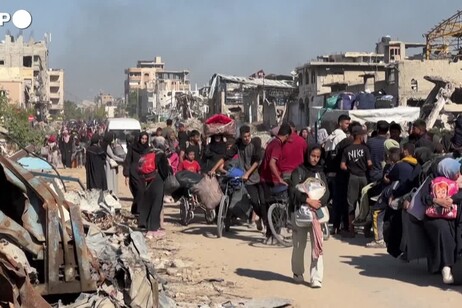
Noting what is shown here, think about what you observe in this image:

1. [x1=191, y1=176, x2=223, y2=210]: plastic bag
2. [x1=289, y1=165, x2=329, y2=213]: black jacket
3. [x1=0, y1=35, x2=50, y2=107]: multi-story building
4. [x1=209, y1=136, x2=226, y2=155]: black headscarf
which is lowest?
[x1=191, y1=176, x2=223, y2=210]: plastic bag

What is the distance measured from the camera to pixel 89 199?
13.8 m

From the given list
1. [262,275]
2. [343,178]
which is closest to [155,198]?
[343,178]

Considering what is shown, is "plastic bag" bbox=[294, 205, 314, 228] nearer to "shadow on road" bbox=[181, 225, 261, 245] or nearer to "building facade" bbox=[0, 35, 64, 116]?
"shadow on road" bbox=[181, 225, 261, 245]

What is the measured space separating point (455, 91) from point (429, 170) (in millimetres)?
31093

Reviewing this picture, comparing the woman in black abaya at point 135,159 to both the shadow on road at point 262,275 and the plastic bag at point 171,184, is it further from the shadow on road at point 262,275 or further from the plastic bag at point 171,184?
the shadow on road at point 262,275

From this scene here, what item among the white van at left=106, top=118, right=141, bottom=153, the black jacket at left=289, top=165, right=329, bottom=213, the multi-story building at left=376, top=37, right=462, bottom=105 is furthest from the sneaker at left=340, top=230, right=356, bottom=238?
the multi-story building at left=376, top=37, right=462, bottom=105

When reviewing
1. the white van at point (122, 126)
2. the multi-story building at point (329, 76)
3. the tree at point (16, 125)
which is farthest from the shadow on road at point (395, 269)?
the multi-story building at point (329, 76)

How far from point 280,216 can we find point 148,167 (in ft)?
8.12

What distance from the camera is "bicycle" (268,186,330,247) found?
11.3 metres

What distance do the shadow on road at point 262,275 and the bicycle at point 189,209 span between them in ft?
12.4

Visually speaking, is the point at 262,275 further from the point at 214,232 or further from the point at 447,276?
the point at 214,232

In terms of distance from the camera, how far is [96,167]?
1642cm

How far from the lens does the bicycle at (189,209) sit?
1381 centimetres

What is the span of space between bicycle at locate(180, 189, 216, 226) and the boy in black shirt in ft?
7.81
